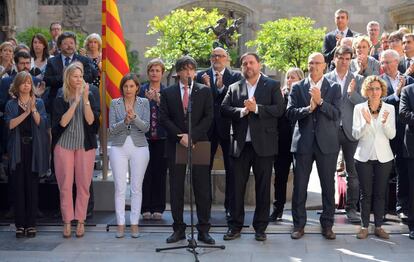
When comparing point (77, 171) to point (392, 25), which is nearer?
point (77, 171)

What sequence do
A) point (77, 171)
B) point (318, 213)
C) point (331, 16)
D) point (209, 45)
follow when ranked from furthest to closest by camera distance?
1. point (331, 16)
2. point (209, 45)
3. point (318, 213)
4. point (77, 171)

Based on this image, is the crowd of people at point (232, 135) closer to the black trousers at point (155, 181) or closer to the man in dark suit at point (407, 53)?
the black trousers at point (155, 181)

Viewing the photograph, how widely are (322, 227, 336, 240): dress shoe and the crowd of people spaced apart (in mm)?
25

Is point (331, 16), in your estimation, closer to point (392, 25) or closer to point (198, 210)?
point (392, 25)

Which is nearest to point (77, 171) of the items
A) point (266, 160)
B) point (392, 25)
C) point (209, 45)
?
point (266, 160)

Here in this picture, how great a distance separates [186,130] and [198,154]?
39 centimetres

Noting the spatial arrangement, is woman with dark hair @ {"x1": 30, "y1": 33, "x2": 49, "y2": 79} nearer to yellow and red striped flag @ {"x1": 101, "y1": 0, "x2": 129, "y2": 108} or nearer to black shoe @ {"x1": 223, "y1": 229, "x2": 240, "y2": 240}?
yellow and red striped flag @ {"x1": 101, "y1": 0, "x2": 129, "y2": 108}

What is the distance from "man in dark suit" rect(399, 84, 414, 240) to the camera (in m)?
8.75

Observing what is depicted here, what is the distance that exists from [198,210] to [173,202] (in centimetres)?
30

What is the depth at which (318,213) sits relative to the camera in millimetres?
10258

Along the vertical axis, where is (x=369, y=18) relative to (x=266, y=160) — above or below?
above

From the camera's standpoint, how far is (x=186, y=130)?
8.69 m

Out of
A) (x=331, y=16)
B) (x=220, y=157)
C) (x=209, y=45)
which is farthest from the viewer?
(x=331, y=16)

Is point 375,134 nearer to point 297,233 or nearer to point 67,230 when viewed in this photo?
point 297,233
